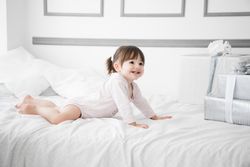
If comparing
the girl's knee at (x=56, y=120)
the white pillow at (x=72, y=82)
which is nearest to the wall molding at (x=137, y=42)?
the white pillow at (x=72, y=82)

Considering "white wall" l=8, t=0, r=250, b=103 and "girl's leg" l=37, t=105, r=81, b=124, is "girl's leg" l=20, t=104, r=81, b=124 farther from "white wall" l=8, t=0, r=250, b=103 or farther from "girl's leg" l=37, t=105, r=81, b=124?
"white wall" l=8, t=0, r=250, b=103

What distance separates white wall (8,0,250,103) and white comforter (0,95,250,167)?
4.83ft

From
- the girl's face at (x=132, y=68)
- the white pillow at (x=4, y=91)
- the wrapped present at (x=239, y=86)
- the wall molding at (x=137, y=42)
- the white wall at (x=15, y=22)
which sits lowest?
the white pillow at (x=4, y=91)

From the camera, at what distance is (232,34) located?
3.13 m

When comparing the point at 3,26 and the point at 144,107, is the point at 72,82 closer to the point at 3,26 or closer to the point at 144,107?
the point at 144,107

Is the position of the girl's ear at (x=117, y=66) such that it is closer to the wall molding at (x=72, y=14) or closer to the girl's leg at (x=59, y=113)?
the girl's leg at (x=59, y=113)

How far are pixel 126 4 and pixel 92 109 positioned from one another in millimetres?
1612

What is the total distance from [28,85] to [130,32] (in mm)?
1123

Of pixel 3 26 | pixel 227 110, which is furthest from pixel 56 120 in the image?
pixel 3 26

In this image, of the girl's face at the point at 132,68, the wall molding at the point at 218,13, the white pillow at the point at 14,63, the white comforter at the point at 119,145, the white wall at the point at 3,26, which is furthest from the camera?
the white wall at the point at 3,26

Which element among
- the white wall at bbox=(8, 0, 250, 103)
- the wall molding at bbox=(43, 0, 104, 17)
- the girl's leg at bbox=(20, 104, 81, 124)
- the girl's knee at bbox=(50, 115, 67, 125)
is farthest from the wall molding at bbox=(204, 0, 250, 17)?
the girl's knee at bbox=(50, 115, 67, 125)

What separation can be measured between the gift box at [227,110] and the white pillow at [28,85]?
1376 mm

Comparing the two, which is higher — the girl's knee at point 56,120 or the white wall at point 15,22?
the white wall at point 15,22

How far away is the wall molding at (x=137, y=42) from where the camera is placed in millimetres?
3113
